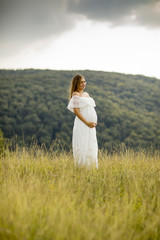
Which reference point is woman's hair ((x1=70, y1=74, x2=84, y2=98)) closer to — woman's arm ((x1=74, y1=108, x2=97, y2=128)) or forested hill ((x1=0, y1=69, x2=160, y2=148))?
woman's arm ((x1=74, y1=108, x2=97, y2=128))

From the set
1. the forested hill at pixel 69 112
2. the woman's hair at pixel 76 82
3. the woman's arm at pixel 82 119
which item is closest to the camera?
the woman's arm at pixel 82 119

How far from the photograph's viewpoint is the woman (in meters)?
4.21

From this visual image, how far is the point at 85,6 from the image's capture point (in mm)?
21281

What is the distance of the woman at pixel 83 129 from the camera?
4215 mm

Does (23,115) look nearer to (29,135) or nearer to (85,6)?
(29,135)

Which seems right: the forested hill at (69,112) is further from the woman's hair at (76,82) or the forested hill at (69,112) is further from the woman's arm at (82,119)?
the woman's arm at (82,119)

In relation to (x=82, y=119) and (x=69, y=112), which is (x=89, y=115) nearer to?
(x=82, y=119)

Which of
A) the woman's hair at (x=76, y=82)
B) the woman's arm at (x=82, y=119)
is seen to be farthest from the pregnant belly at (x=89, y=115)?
the woman's hair at (x=76, y=82)

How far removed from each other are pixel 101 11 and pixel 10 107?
17.1 metres

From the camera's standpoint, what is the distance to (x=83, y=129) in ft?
14.0

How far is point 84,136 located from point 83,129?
0.48 feet

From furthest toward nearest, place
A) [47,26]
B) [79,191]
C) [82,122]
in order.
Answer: [47,26]
[82,122]
[79,191]

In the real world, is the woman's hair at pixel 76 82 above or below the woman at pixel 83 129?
above

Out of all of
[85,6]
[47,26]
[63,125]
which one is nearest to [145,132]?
[63,125]
